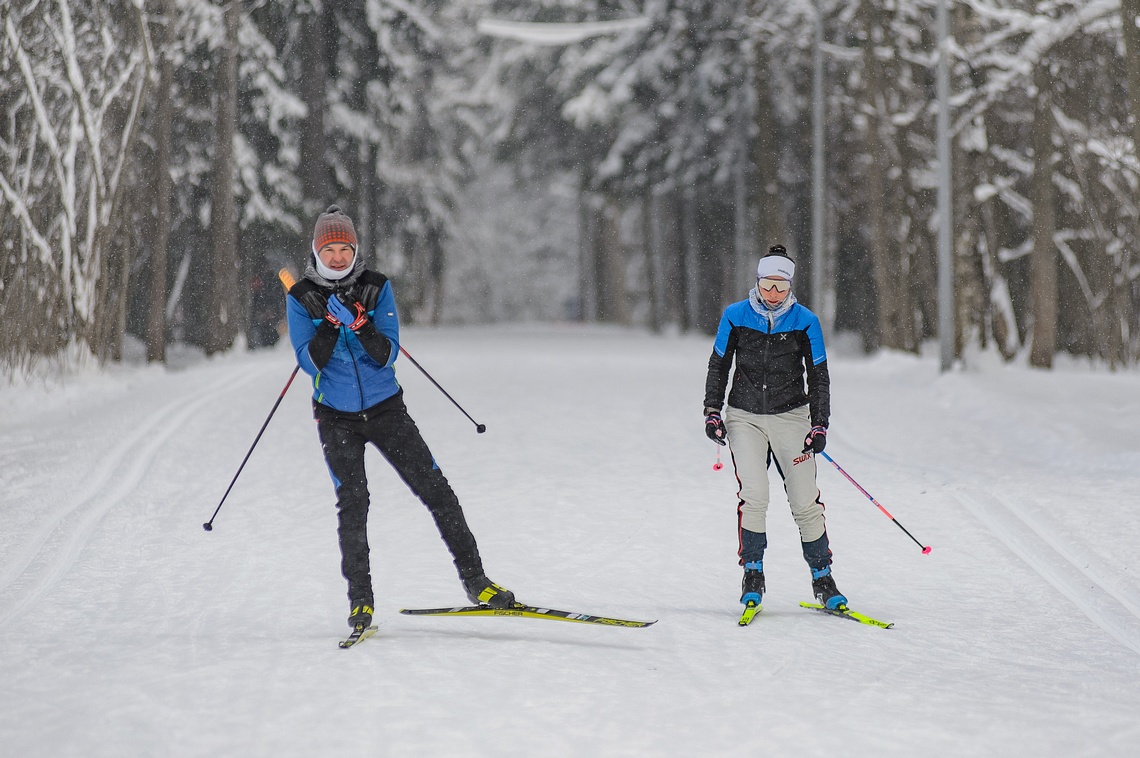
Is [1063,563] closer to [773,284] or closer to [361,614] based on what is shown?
[773,284]

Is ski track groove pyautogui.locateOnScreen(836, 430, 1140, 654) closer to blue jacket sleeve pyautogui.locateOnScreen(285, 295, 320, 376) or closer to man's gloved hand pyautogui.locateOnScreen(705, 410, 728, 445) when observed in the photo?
man's gloved hand pyautogui.locateOnScreen(705, 410, 728, 445)

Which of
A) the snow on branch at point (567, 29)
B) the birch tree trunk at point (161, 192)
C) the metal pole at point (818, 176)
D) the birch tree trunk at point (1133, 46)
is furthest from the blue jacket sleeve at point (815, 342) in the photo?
the snow on branch at point (567, 29)

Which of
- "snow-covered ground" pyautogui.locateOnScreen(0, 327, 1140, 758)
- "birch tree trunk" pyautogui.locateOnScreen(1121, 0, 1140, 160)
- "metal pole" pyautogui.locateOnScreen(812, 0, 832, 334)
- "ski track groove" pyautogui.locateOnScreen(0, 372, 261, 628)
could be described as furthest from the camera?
"metal pole" pyautogui.locateOnScreen(812, 0, 832, 334)

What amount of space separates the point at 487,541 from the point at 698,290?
2994 centimetres

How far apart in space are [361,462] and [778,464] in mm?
2133

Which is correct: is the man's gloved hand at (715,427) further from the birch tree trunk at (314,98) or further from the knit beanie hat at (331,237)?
the birch tree trunk at (314,98)

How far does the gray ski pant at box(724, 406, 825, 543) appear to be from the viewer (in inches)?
262

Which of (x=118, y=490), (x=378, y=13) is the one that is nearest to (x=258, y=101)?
(x=378, y=13)

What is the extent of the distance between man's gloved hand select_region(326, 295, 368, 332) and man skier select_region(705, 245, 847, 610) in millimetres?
1818

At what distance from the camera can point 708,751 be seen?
4.49 m

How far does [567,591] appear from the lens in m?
7.25

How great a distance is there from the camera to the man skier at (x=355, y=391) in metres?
6.05

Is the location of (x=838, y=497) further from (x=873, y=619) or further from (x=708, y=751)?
(x=708, y=751)

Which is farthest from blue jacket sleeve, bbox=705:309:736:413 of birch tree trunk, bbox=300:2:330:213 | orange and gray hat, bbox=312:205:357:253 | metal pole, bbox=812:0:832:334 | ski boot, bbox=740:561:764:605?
birch tree trunk, bbox=300:2:330:213
